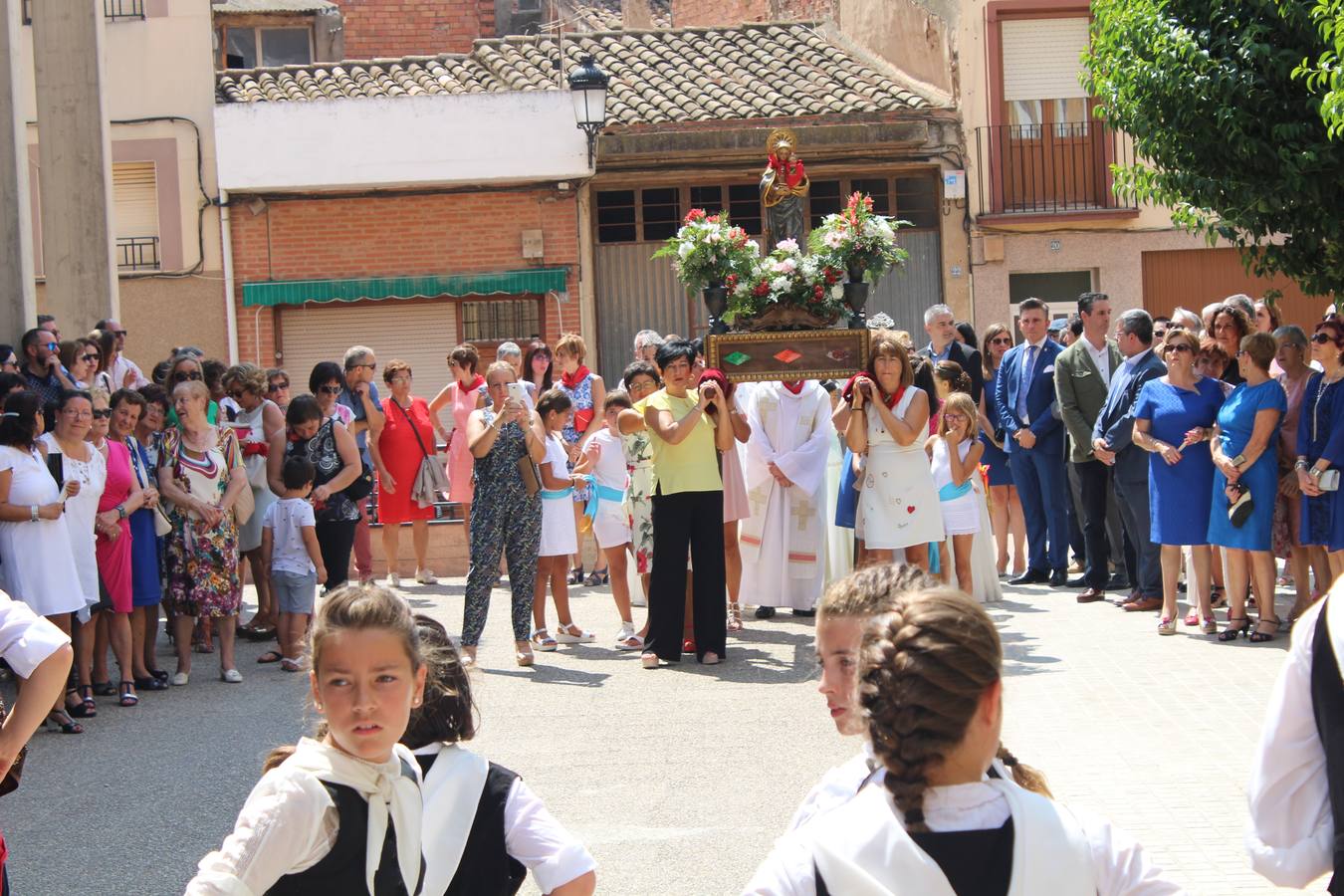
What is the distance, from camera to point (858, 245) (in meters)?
11.8

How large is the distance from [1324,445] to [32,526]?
7468mm

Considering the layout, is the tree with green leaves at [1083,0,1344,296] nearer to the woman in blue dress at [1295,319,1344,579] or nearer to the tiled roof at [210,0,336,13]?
the woman in blue dress at [1295,319,1344,579]

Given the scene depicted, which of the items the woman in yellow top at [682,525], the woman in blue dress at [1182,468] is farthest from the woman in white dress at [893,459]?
the woman in blue dress at [1182,468]

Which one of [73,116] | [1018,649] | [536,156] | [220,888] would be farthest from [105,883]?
[536,156]

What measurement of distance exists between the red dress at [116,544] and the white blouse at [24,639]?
19.9 feet

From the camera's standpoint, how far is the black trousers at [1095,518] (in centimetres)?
1280

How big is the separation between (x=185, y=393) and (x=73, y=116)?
5.57 m

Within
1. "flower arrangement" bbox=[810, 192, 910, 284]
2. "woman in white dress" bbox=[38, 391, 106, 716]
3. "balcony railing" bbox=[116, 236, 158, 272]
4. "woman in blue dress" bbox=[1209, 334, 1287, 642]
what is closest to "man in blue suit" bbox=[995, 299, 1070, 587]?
"flower arrangement" bbox=[810, 192, 910, 284]

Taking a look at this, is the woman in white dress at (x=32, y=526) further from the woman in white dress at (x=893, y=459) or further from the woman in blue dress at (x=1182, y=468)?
the woman in blue dress at (x=1182, y=468)

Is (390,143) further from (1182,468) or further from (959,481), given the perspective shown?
(1182,468)

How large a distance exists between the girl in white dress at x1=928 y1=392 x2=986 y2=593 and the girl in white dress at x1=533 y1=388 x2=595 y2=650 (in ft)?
9.14

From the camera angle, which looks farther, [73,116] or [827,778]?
[73,116]

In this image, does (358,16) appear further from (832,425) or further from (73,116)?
(832,425)

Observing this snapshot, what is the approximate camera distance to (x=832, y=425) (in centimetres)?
1216
